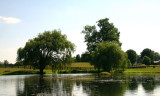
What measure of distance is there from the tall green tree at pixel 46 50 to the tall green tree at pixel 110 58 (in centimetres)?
1066

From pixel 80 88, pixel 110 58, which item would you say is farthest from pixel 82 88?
pixel 110 58

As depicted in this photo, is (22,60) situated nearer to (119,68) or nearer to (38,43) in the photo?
(38,43)

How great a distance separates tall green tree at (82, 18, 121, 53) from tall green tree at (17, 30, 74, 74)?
23.5 m

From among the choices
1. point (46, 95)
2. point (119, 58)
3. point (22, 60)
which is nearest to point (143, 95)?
point (46, 95)

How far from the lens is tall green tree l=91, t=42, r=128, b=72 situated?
79.5m

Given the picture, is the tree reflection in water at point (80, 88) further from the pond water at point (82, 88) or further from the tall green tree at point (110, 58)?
the tall green tree at point (110, 58)

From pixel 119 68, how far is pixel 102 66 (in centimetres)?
632

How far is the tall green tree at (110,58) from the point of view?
7950 cm

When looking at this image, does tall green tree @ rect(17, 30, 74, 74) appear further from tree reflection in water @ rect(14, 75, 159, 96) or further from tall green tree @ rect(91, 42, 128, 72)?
tree reflection in water @ rect(14, 75, 159, 96)

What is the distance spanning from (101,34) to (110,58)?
Answer: 2581cm

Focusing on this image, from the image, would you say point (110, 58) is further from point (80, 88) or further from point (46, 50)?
point (80, 88)

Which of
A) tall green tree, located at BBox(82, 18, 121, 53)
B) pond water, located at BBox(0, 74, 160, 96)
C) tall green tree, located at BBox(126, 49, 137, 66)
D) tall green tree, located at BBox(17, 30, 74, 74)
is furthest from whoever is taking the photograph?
tall green tree, located at BBox(126, 49, 137, 66)

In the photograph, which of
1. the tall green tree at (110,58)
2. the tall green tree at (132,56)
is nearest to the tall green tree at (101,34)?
the tall green tree at (110,58)

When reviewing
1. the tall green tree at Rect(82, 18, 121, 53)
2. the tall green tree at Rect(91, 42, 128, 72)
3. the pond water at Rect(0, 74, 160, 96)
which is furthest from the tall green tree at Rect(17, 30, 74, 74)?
the pond water at Rect(0, 74, 160, 96)
